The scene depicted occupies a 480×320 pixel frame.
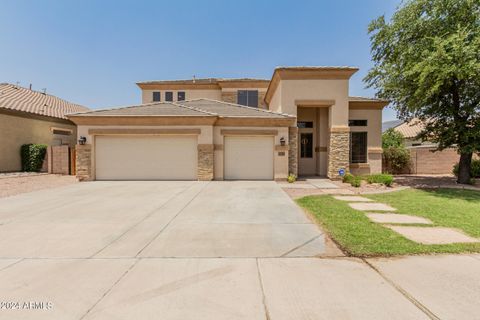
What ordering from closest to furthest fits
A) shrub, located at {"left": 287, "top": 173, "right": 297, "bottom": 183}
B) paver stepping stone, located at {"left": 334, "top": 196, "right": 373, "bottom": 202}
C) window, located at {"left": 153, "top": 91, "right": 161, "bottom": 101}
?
paver stepping stone, located at {"left": 334, "top": 196, "right": 373, "bottom": 202} → shrub, located at {"left": 287, "top": 173, "right": 297, "bottom": 183} → window, located at {"left": 153, "top": 91, "right": 161, "bottom": 101}

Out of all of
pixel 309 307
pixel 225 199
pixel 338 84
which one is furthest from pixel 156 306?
pixel 338 84

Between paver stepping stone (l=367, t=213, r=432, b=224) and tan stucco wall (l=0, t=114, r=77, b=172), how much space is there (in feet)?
72.3

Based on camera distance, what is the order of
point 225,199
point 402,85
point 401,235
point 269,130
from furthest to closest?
1. point 269,130
2. point 402,85
3. point 225,199
4. point 401,235

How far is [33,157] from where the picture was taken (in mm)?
16062

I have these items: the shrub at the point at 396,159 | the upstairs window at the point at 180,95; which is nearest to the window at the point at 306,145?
the shrub at the point at 396,159

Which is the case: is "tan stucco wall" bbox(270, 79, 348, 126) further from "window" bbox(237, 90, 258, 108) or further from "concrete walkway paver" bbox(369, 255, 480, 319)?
"concrete walkway paver" bbox(369, 255, 480, 319)

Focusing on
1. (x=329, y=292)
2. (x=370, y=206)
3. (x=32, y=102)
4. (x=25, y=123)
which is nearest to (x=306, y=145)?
(x=370, y=206)

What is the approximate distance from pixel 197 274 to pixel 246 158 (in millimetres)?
10243

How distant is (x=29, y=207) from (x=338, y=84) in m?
15.6

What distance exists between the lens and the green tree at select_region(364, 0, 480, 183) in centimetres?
891

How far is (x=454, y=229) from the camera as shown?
198 inches

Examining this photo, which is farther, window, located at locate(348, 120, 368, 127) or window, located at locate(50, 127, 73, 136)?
window, located at locate(50, 127, 73, 136)

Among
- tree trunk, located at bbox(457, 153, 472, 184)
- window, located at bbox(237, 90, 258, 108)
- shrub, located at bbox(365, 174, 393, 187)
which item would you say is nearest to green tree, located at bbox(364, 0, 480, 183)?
tree trunk, located at bbox(457, 153, 472, 184)

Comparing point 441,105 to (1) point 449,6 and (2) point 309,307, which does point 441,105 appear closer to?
(1) point 449,6
